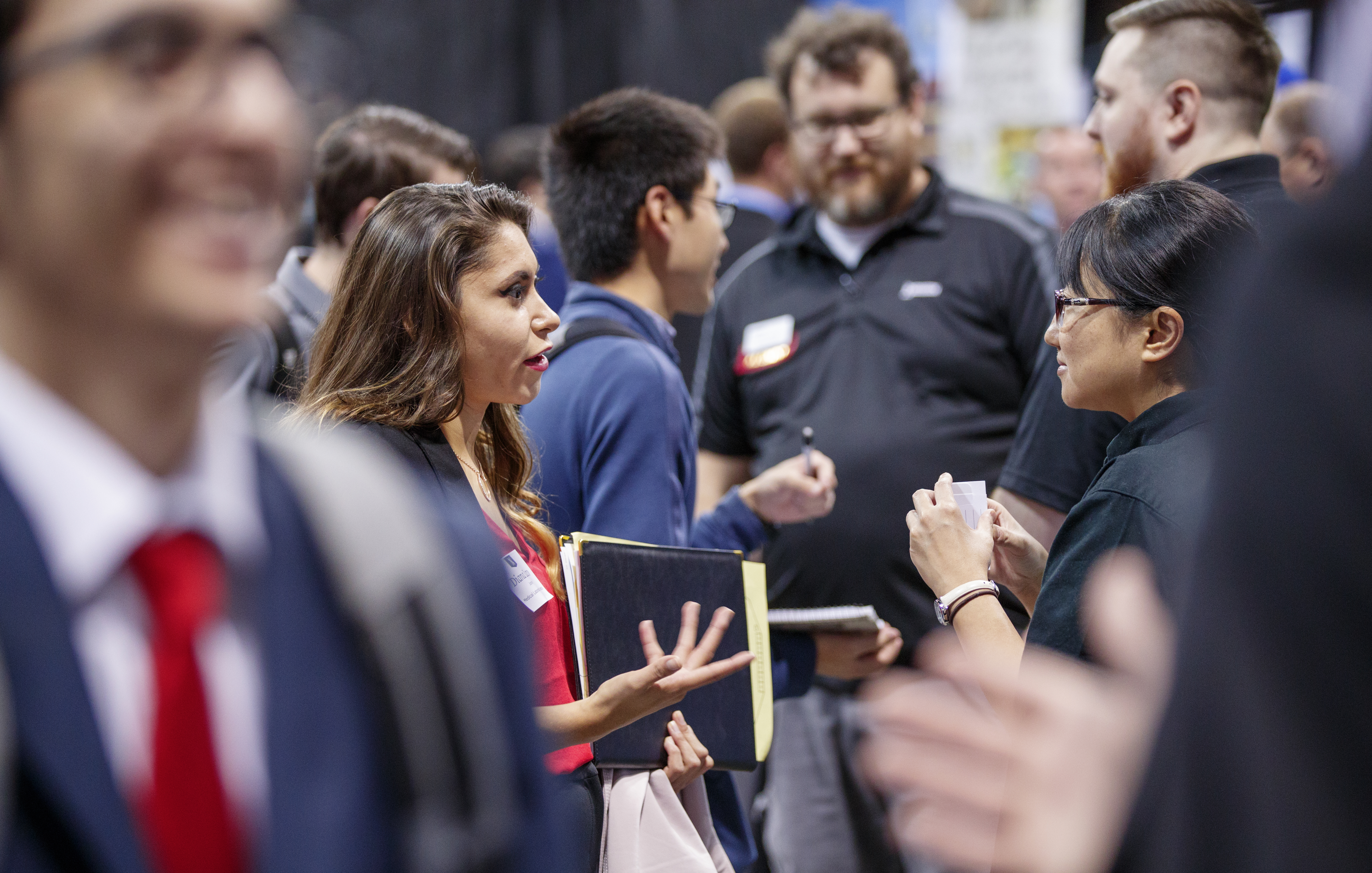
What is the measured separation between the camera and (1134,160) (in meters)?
2.62

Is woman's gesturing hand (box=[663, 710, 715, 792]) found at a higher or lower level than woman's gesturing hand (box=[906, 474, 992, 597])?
lower

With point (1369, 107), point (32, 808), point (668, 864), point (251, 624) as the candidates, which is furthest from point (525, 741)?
point (668, 864)

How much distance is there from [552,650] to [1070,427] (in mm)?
1058

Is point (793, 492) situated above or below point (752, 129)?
below

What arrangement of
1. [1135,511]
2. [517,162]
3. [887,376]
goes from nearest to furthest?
[1135,511]
[887,376]
[517,162]

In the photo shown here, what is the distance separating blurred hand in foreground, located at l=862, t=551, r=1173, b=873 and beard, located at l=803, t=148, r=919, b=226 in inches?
101

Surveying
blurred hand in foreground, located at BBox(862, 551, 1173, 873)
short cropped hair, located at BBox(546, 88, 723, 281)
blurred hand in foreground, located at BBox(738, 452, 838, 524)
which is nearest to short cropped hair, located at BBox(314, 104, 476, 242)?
short cropped hair, located at BBox(546, 88, 723, 281)

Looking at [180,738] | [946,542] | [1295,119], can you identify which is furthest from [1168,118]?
[180,738]

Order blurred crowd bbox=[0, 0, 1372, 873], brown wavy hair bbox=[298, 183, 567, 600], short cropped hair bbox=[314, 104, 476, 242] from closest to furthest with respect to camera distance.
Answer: blurred crowd bbox=[0, 0, 1372, 873]
brown wavy hair bbox=[298, 183, 567, 600]
short cropped hair bbox=[314, 104, 476, 242]

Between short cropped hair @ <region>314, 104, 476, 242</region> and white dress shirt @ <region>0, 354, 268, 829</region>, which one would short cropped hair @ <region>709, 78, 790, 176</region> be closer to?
short cropped hair @ <region>314, 104, 476, 242</region>

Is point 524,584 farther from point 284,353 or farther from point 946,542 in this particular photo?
point 284,353

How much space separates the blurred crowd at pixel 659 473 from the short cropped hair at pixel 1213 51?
0.01 meters

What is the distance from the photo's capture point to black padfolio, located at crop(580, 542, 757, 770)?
1893mm

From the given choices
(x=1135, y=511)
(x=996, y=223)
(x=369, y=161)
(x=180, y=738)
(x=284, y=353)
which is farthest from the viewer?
(x=996, y=223)
